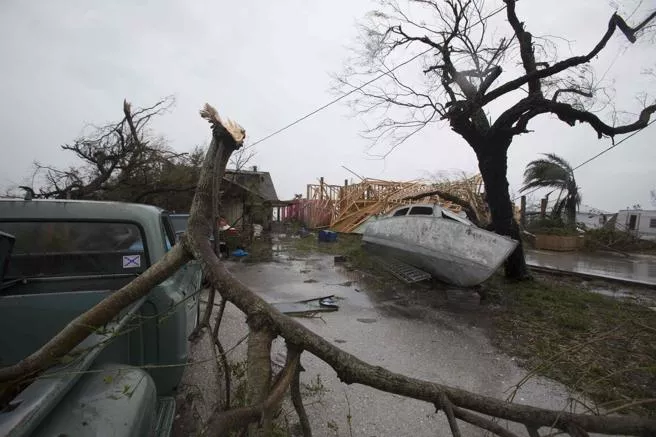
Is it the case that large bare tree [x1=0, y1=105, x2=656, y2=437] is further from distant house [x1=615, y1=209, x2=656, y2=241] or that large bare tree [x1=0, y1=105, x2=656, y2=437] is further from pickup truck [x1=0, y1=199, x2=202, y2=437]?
distant house [x1=615, y1=209, x2=656, y2=241]

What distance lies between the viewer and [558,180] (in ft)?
67.7

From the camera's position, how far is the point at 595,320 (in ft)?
19.0

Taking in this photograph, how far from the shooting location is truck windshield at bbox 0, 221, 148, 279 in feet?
8.93

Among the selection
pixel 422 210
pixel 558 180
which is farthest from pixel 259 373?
pixel 558 180

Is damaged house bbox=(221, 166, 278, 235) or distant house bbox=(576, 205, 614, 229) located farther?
distant house bbox=(576, 205, 614, 229)

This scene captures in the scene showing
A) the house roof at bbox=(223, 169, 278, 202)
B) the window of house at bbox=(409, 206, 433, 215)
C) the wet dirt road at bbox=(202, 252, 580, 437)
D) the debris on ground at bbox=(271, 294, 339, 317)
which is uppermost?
the house roof at bbox=(223, 169, 278, 202)

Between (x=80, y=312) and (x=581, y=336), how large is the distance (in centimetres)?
628

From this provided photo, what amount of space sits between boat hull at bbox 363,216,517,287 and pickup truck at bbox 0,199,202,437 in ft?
17.6

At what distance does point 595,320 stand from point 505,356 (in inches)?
97.6

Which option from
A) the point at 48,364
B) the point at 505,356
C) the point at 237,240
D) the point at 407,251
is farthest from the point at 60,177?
the point at 505,356

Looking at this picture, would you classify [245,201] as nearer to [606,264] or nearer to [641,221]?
[606,264]

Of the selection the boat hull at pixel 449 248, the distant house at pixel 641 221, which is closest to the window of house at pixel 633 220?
the distant house at pixel 641 221

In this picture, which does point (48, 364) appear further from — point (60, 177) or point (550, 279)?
point (60, 177)

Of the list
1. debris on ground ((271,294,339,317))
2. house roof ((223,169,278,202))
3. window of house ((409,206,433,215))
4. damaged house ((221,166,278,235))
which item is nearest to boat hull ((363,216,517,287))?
window of house ((409,206,433,215))
